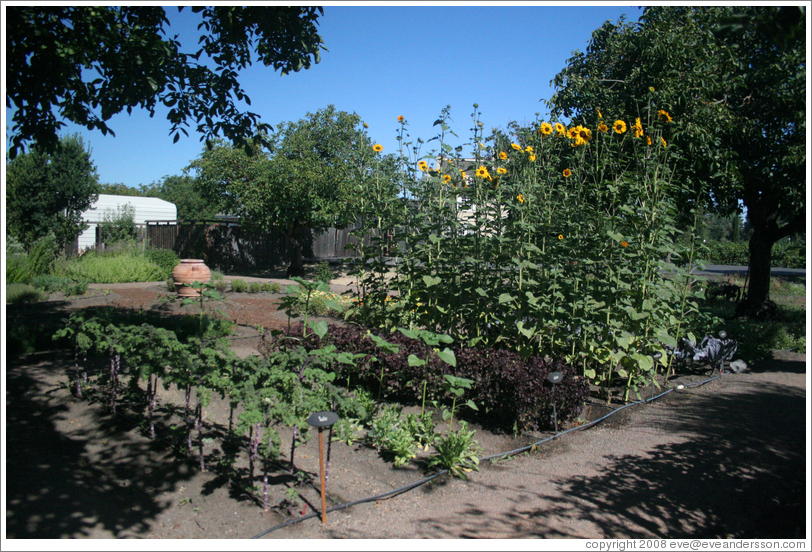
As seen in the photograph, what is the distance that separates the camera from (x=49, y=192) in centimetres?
1962

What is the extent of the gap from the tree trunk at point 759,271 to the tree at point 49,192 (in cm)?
2094

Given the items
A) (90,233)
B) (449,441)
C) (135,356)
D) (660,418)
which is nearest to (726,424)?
(660,418)

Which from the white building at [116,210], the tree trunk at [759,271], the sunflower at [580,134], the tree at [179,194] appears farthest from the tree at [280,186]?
the tree at [179,194]

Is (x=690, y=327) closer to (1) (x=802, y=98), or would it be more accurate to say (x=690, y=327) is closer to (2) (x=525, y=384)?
(2) (x=525, y=384)

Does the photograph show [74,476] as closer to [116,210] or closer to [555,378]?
[555,378]

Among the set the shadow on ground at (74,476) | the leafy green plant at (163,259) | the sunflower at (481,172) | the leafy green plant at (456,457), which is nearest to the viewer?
the shadow on ground at (74,476)

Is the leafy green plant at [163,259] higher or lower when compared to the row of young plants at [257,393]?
higher

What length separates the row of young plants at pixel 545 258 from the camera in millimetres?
4680

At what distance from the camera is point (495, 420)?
4.62m

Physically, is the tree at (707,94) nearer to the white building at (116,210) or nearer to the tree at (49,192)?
the tree at (49,192)

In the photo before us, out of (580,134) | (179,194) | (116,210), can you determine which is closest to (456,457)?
(580,134)

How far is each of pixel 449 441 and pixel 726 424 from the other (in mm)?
2562

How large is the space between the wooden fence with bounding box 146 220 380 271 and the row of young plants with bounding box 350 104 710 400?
1496 centimetres

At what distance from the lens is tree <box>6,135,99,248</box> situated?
19.0 m
